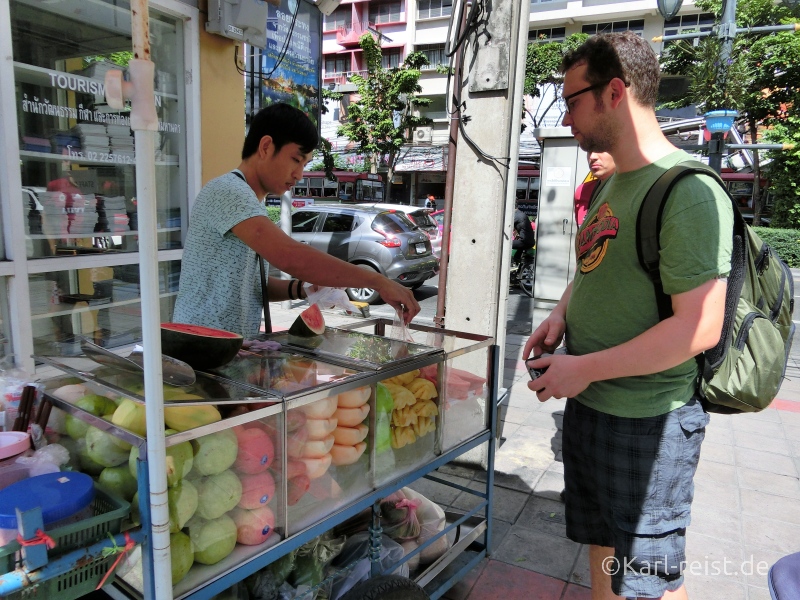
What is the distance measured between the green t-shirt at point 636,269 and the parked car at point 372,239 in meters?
7.86

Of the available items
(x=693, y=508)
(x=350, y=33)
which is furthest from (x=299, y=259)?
(x=350, y=33)

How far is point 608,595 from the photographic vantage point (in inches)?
75.7

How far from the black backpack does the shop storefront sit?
3.23 meters

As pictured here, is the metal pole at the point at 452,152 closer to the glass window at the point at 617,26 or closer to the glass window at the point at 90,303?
the glass window at the point at 90,303

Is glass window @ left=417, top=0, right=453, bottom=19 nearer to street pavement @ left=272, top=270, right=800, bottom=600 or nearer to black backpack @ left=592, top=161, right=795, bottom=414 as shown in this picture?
street pavement @ left=272, top=270, right=800, bottom=600

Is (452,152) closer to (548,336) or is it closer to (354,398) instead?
(548,336)

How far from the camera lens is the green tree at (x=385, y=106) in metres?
25.1

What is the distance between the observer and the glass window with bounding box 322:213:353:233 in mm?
10154

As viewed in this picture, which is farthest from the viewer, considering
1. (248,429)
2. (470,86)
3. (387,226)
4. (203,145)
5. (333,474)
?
(387,226)

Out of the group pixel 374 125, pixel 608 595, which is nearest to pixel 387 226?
pixel 608 595

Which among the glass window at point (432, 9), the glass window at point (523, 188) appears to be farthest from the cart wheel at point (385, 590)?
the glass window at point (432, 9)

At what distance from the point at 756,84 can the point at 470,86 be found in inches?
776

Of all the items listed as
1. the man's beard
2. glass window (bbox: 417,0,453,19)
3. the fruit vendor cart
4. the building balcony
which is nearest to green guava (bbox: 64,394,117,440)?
the fruit vendor cart

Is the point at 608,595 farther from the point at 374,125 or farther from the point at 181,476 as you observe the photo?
the point at 374,125
